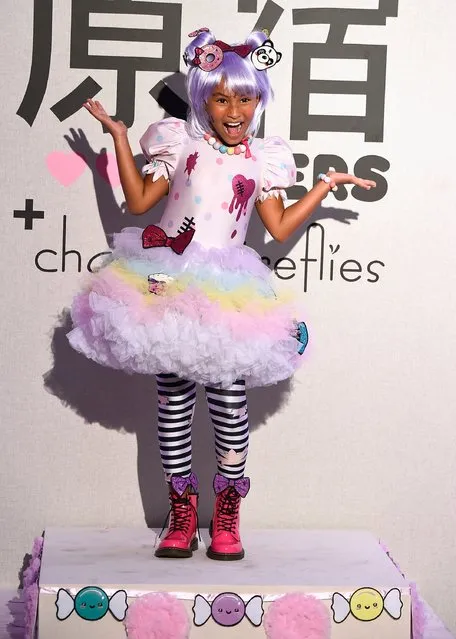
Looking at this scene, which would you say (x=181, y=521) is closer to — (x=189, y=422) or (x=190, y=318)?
(x=189, y=422)

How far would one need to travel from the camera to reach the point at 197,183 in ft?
9.89

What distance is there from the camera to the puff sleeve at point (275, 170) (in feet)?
10.1

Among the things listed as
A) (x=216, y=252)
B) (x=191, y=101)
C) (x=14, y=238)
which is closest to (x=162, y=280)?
(x=216, y=252)

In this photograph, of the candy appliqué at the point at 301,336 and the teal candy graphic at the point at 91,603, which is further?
the candy appliqué at the point at 301,336

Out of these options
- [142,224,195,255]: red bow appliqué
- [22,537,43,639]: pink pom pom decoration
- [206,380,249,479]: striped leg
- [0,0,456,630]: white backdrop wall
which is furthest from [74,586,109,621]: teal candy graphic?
[142,224,195,255]: red bow appliqué

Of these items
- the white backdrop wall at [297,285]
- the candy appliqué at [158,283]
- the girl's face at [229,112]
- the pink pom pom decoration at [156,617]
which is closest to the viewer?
the pink pom pom decoration at [156,617]

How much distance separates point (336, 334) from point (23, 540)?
1204 mm

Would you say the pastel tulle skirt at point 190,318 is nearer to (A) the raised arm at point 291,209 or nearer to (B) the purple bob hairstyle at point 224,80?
(A) the raised arm at point 291,209

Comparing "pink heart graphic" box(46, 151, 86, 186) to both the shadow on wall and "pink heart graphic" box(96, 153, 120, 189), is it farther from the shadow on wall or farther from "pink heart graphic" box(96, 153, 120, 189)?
the shadow on wall

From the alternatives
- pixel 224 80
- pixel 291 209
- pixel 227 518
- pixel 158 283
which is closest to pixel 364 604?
pixel 227 518

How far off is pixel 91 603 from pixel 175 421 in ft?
1.90

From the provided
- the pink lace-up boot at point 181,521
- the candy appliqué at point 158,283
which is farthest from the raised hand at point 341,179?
the pink lace-up boot at point 181,521

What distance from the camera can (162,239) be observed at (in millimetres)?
2986

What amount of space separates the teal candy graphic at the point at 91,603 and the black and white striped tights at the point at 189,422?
1.51 ft
